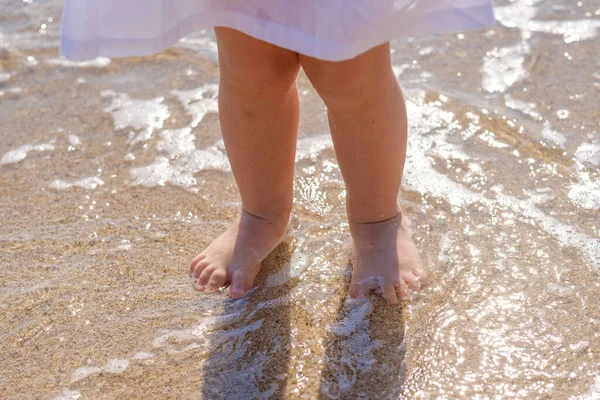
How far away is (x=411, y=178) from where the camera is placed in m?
2.35

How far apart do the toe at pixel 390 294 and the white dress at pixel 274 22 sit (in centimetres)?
63

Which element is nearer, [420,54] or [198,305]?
[198,305]

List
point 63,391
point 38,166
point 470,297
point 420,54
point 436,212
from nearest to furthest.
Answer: point 63,391, point 470,297, point 436,212, point 38,166, point 420,54

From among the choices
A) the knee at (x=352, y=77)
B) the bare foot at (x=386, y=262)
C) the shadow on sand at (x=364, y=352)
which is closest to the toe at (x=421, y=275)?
the bare foot at (x=386, y=262)

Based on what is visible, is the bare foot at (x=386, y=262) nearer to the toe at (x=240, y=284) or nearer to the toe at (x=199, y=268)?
the toe at (x=240, y=284)

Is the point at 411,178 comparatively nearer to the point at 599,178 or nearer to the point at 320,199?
the point at 320,199

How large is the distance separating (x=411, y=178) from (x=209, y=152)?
665 mm

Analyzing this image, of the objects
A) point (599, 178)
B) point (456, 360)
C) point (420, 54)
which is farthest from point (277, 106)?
point (420, 54)

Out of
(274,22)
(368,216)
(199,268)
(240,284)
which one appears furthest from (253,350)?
(274,22)

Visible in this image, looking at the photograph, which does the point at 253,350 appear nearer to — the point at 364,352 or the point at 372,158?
the point at 364,352

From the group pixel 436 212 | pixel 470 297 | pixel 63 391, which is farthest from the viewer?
pixel 436 212

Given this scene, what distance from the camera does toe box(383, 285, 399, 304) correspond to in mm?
1852

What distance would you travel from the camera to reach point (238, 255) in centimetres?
201

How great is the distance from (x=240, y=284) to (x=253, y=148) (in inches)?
13.2
